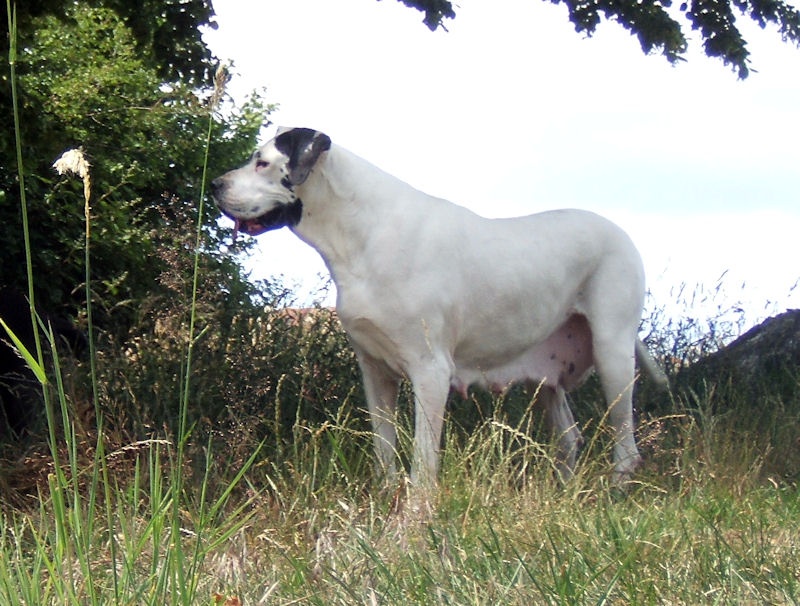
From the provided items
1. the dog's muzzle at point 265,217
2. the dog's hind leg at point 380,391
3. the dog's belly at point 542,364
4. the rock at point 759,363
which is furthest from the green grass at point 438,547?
the rock at point 759,363

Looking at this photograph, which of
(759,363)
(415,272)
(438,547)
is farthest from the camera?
(759,363)

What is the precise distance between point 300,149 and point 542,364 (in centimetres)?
191

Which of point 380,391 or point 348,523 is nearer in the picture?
point 348,523

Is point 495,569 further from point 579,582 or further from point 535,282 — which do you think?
point 535,282

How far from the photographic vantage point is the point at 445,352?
20.5 ft

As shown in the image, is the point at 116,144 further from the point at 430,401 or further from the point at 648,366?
the point at 430,401

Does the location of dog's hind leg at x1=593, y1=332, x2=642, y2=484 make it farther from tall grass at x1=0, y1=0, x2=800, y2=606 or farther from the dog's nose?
the dog's nose

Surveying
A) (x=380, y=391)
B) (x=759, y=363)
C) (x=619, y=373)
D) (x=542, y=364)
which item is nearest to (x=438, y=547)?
(x=380, y=391)

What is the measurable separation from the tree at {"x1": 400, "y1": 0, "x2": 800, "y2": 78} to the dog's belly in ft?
13.5

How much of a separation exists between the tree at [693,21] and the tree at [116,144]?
3.25 m

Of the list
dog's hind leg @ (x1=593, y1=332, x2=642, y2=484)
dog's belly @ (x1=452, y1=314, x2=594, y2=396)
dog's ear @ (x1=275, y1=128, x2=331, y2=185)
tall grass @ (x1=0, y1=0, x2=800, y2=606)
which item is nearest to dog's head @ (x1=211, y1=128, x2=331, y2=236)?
dog's ear @ (x1=275, y1=128, x2=331, y2=185)

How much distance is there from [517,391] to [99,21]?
11101 mm

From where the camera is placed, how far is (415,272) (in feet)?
20.1

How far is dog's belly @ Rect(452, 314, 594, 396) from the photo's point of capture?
657 centimetres
